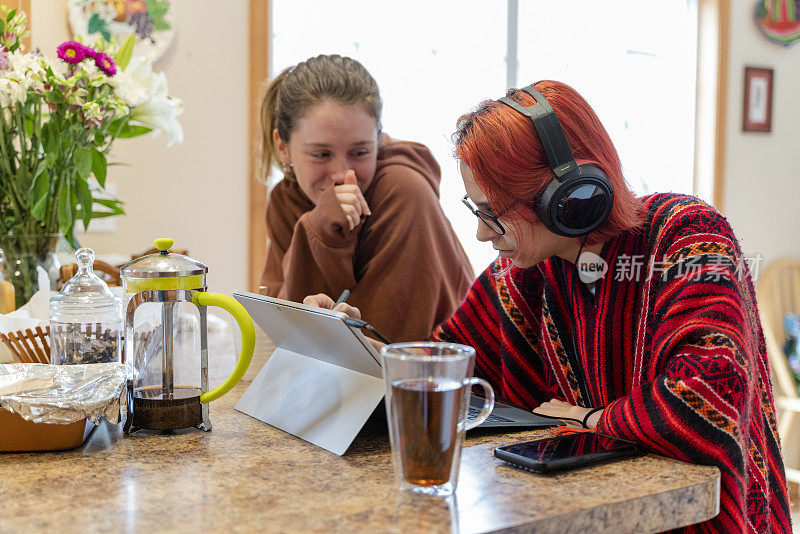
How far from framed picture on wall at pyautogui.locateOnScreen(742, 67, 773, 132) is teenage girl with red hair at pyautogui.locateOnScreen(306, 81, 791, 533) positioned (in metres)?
2.71

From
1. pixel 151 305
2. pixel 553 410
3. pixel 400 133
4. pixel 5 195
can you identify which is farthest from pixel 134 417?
pixel 400 133

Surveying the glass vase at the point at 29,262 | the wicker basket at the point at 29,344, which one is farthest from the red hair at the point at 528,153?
the glass vase at the point at 29,262

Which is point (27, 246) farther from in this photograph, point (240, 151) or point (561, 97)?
point (240, 151)

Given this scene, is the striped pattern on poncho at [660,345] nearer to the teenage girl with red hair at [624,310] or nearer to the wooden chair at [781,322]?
the teenage girl with red hair at [624,310]

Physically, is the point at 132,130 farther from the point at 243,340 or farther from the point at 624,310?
the point at 624,310

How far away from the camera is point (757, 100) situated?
139 inches

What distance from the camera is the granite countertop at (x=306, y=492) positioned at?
2.08ft

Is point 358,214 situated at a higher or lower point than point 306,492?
higher

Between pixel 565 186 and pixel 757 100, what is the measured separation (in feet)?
9.63

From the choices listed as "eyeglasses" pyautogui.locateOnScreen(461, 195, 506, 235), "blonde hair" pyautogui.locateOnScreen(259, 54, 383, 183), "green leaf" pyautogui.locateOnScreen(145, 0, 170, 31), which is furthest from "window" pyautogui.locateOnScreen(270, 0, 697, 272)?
"eyeglasses" pyautogui.locateOnScreen(461, 195, 506, 235)

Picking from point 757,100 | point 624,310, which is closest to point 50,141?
point 624,310

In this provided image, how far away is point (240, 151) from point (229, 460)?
1926mm

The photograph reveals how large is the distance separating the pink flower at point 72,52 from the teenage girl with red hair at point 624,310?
1.83 feet

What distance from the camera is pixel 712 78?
3.44 meters
